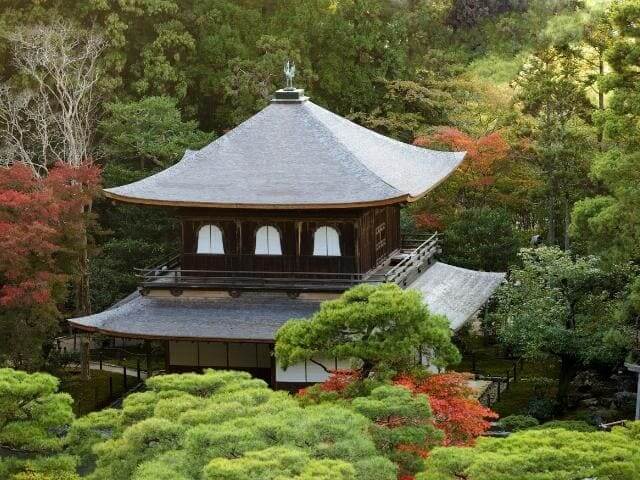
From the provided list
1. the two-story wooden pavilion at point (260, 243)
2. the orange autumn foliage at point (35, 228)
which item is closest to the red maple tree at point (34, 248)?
the orange autumn foliage at point (35, 228)

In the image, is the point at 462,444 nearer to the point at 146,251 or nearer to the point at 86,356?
the point at 86,356

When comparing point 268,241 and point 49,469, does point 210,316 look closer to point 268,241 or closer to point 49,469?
point 268,241

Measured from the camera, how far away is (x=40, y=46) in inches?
1912

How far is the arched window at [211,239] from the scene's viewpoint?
122ft

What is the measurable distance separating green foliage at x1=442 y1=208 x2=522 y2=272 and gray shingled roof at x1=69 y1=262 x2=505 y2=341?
4958mm

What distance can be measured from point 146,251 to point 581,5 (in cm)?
2129

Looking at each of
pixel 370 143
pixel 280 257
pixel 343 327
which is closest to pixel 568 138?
pixel 370 143

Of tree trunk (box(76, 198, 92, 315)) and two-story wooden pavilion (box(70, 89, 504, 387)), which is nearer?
two-story wooden pavilion (box(70, 89, 504, 387))

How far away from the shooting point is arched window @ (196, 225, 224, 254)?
37219 millimetres

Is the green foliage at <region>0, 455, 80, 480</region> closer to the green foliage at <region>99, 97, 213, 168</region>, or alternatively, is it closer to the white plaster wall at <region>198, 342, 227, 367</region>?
the white plaster wall at <region>198, 342, 227, 367</region>

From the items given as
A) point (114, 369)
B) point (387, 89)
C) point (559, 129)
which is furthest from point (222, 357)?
point (387, 89)

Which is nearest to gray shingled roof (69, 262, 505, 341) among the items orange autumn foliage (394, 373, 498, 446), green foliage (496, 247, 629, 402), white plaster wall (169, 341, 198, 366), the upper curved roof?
white plaster wall (169, 341, 198, 366)

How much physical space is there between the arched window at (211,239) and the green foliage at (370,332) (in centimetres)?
827

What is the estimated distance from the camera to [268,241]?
37.0 meters
